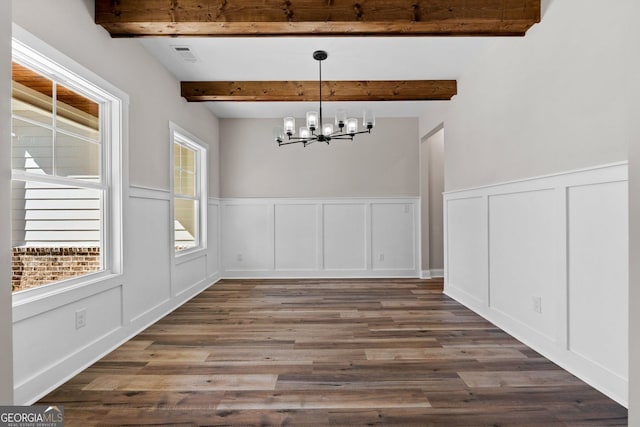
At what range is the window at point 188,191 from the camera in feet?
14.7

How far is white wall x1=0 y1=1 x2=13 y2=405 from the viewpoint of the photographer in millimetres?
691

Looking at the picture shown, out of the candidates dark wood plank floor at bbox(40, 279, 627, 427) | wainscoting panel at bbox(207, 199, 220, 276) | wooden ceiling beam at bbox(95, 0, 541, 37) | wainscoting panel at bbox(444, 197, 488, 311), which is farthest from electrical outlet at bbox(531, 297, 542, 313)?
wainscoting panel at bbox(207, 199, 220, 276)

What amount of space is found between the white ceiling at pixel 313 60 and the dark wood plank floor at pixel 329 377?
261 centimetres

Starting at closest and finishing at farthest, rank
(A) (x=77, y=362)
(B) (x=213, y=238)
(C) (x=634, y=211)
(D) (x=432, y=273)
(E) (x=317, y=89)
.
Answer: (C) (x=634, y=211)
(A) (x=77, y=362)
(E) (x=317, y=89)
(B) (x=213, y=238)
(D) (x=432, y=273)

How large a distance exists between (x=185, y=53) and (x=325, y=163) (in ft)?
9.27

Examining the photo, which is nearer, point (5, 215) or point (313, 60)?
point (5, 215)

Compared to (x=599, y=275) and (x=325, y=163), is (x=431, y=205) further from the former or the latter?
(x=599, y=275)

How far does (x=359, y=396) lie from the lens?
2104mm

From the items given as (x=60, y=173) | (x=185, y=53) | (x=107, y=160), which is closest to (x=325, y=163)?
(x=185, y=53)

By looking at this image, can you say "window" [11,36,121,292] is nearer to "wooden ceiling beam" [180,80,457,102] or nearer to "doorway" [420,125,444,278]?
"wooden ceiling beam" [180,80,457,102]

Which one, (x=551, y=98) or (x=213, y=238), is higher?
(x=551, y=98)

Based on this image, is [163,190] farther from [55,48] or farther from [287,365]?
[287,365]

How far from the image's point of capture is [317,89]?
4.41 metres

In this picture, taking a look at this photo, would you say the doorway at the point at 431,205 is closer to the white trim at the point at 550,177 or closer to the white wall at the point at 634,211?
the white trim at the point at 550,177
